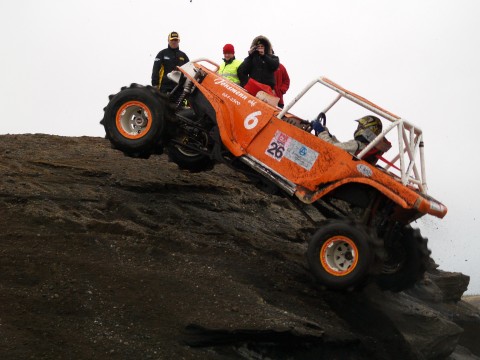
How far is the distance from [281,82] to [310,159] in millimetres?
2651

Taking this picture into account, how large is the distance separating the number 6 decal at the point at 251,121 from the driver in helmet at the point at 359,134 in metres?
0.71

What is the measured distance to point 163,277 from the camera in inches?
294

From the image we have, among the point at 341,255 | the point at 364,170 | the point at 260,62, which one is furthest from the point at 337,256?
the point at 260,62

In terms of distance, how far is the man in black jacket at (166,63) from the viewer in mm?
11445

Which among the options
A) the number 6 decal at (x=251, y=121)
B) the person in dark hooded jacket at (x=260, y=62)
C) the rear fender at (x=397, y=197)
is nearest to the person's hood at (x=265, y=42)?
the person in dark hooded jacket at (x=260, y=62)

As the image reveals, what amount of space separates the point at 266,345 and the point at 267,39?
4574 mm

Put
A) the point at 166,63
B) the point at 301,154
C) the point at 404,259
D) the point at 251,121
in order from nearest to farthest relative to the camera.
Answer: the point at 301,154, the point at 251,121, the point at 404,259, the point at 166,63

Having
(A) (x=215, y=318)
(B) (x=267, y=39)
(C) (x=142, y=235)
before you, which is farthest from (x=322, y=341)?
(B) (x=267, y=39)

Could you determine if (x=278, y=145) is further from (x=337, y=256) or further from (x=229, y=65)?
(x=229, y=65)

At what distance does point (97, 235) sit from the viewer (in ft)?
26.1

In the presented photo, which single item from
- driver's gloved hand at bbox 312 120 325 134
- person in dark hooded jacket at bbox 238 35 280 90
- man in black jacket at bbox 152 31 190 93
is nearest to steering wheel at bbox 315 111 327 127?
driver's gloved hand at bbox 312 120 325 134

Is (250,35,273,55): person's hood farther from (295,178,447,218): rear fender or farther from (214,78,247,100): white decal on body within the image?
(295,178,447,218): rear fender

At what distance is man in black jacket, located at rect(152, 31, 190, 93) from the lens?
37.6 ft

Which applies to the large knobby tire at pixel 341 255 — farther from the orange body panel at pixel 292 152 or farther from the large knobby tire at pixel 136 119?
the large knobby tire at pixel 136 119
